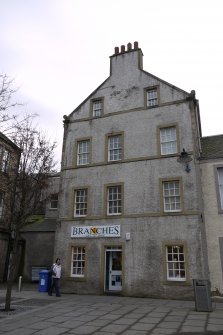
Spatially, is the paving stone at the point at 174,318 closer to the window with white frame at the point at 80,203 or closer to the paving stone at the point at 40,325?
the paving stone at the point at 40,325

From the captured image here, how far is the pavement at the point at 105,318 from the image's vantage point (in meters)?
8.92

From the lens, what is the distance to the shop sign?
18.3 meters

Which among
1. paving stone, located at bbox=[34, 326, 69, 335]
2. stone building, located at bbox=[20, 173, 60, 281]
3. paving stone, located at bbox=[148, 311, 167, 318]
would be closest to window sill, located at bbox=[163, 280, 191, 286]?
paving stone, located at bbox=[148, 311, 167, 318]

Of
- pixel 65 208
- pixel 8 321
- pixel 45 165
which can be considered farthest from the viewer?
pixel 65 208

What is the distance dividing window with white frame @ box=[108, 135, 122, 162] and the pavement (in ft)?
28.7

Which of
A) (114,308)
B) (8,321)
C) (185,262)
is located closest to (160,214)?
(185,262)

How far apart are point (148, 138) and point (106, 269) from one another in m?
8.26

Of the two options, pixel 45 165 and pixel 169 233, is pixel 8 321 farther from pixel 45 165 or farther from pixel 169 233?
pixel 169 233

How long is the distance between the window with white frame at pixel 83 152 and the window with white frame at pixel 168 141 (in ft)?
16.9

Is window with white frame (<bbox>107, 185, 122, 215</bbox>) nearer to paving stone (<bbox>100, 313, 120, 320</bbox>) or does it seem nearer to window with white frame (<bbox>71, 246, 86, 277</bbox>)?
window with white frame (<bbox>71, 246, 86, 277</bbox>)

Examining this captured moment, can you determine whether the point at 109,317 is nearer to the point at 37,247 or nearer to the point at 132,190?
the point at 132,190

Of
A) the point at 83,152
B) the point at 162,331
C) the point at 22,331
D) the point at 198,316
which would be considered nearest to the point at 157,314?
the point at 198,316

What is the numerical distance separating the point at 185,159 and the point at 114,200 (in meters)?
4.95

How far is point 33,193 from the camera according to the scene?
13.8 metres
